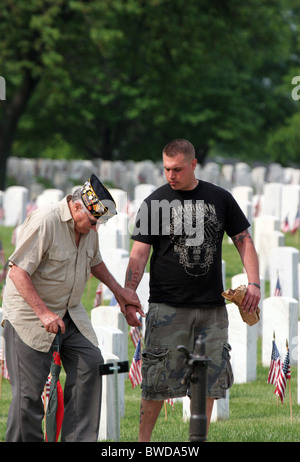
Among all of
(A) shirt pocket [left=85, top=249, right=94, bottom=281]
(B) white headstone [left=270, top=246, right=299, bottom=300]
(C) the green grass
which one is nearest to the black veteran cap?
(A) shirt pocket [left=85, top=249, right=94, bottom=281]

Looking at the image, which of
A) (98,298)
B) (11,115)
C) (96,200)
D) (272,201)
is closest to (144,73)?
(11,115)

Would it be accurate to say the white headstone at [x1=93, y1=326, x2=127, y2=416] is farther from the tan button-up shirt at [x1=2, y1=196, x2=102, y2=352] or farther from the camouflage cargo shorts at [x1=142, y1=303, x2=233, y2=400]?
the tan button-up shirt at [x1=2, y1=196, x2=102, y2=352]

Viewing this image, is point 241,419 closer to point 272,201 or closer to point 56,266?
point 56,266

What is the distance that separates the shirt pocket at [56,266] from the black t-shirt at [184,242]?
57cm

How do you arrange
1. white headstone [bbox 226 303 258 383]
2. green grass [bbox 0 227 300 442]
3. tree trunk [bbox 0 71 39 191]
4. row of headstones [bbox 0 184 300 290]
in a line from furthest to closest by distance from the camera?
tree trunk [bbox 0 71 39 191]
row of headstones [bbox 0 184 300 290]
white headstone [bbox 226 303 258 383]
green grass [bbox 0 227 300 442]

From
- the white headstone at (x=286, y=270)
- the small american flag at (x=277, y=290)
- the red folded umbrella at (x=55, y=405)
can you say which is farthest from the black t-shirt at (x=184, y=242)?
the white headstone at (x=286, y=270)

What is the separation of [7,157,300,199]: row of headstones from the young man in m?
18.8

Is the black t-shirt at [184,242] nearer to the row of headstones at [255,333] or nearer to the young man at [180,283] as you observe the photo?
the young man at [180,283]

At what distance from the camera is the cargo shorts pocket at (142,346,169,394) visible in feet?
19.1

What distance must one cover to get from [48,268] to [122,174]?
20794mm

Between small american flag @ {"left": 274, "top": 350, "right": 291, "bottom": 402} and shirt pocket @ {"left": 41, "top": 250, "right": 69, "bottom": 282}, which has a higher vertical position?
shirt pocket @ {"left": 41, "top": 250, "right": 69, "bottom": 282}

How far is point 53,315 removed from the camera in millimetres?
5395

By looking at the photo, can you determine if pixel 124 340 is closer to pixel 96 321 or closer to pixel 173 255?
pixel 96 321
